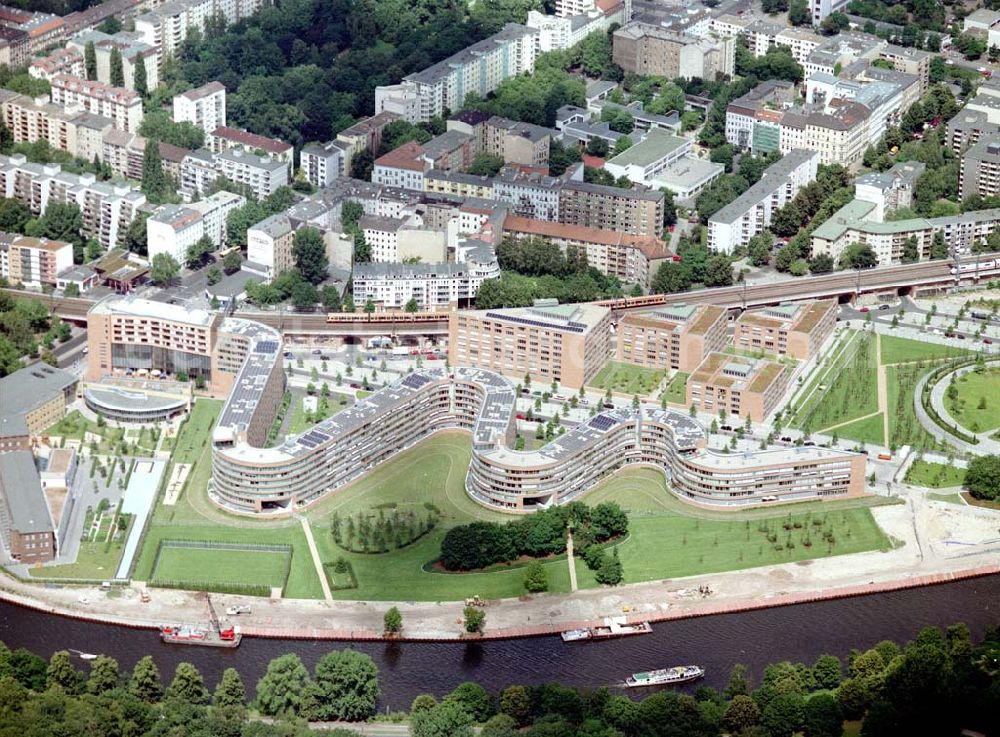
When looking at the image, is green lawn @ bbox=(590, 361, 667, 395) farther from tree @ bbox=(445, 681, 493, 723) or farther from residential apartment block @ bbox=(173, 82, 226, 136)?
residential apartment block @ bbox=(173, 82, 226, 136)

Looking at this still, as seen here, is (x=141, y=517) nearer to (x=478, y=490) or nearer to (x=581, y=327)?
(x=478, y=490)

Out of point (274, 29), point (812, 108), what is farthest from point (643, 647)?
point (274, 29)

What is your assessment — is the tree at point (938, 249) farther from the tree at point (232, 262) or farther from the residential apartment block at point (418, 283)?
the tree at point (232, 262)

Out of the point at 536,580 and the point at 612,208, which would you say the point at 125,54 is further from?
the point at 536,580

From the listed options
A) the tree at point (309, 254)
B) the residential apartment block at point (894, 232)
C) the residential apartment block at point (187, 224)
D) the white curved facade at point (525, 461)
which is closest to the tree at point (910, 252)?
the residential apartment block at point (894, 232)

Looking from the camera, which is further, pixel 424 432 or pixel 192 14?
pixel 192 14
